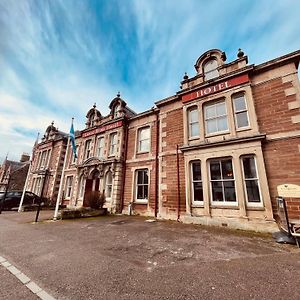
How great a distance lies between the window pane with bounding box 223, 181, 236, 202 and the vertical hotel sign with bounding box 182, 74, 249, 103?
5.61m

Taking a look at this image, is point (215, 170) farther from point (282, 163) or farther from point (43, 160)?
point (43, 160)

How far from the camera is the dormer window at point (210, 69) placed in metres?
11.1

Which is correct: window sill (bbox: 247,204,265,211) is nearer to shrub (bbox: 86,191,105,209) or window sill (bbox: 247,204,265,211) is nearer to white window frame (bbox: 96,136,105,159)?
shrub (bbox: 86,191,105,209)

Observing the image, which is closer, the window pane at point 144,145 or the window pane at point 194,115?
the window pane at point 194,115

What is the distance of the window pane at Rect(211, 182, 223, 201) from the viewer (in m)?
9.15

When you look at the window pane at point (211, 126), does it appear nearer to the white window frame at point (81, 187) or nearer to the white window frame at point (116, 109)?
the white window frame at point (116, 109)

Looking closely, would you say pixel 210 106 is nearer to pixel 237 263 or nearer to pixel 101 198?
pixel 237 263

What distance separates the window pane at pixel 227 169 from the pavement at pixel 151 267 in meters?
3.34

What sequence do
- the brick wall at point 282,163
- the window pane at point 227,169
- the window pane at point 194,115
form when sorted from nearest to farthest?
the brick wall at point 282,163, the window pane at point 227,169, the window pane at point 194,115

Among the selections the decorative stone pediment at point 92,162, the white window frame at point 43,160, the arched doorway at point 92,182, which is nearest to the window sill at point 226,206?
the decorative stone pediment at point 92,162

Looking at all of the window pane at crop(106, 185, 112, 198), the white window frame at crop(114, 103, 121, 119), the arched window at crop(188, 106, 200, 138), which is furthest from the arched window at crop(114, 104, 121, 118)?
the arched window at crop(188, 106, 200, 138)

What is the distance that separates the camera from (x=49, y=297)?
2.78 metres

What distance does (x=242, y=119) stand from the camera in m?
9.46

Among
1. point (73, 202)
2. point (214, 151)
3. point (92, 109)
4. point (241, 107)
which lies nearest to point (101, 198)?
point (73, 202)
